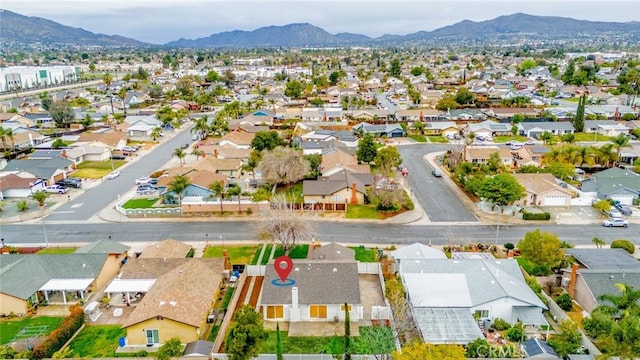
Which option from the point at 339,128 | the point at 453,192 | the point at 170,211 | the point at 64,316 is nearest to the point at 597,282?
the point at 453,192

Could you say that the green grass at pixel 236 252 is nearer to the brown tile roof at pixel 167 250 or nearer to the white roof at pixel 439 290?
the brown tile roof at pixel 167 250

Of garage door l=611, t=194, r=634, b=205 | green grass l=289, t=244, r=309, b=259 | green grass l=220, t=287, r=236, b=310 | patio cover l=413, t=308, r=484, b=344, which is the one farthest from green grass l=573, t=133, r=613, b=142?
green grass l=220, t=287, r=236, b=310

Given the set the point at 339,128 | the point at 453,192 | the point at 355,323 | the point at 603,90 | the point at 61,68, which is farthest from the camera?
the point at 61,68

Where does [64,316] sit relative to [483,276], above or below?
below

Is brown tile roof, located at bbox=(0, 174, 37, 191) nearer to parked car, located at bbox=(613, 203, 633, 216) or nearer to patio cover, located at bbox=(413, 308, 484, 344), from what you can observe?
patio cover, located at bbox=(413, 308, 484, 344)

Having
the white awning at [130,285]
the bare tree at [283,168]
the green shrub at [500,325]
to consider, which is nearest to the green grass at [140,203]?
the bare tree at [283,168]

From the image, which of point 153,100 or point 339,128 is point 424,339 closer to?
point 339,128
